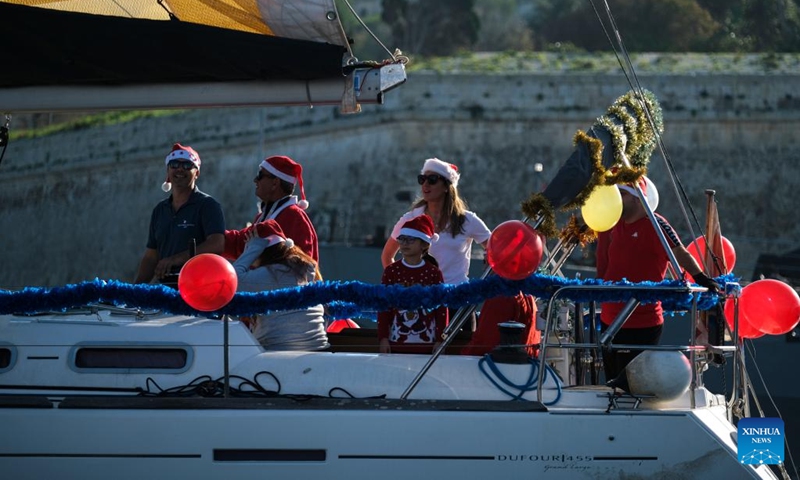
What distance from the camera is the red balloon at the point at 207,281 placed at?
4.65 metres

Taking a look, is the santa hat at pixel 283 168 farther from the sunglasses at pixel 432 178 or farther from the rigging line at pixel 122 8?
the rigging line at pixel 122 8

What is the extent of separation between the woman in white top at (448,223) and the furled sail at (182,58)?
0.71 meters

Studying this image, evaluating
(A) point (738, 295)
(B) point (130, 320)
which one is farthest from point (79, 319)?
(A) point (738, 295)

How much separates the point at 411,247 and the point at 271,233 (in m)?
0.59

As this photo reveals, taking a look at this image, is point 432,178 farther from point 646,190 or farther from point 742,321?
point 742,321

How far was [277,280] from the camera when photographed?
17.1 ft

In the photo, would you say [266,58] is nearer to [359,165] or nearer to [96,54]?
[96,54]

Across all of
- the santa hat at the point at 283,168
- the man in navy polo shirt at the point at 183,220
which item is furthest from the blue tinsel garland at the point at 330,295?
the santa hat at the point at 283,168

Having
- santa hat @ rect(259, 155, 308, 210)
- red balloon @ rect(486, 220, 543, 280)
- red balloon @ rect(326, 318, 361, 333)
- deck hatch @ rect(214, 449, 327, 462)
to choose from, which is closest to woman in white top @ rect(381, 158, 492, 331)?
red balloon @ rect(326, 318, 361, 333)

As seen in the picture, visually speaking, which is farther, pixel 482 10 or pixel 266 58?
pixel 482 10

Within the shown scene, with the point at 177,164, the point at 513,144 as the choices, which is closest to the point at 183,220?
the point at 177,164

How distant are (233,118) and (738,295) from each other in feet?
72.2

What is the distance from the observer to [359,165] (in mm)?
25344

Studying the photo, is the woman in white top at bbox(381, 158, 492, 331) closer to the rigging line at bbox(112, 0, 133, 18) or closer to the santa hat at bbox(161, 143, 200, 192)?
the santa hat at bbox(161, 143, 200, 192)
